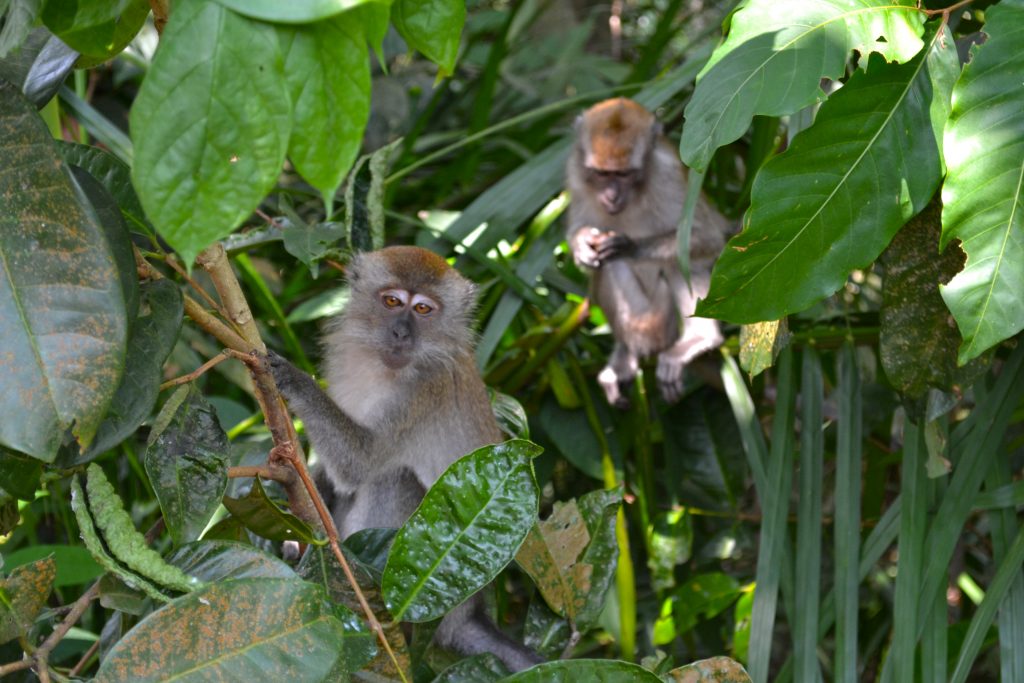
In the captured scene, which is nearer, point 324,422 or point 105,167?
point 105,167

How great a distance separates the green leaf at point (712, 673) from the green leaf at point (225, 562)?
26.1 inches

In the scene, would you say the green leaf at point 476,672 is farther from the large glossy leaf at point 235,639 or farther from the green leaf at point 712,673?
the large glossy leaf at point 235,639

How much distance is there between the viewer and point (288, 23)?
0.95m

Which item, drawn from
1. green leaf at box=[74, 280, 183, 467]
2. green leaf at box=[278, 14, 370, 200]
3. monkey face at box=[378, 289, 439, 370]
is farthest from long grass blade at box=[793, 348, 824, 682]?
green leaf at box=[278, 14, 370, 200]

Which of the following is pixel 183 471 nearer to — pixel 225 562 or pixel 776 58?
pixel 225 562

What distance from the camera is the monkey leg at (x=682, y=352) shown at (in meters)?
4.04

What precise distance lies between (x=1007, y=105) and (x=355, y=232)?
1.63 m

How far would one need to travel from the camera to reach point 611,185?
15.7ft

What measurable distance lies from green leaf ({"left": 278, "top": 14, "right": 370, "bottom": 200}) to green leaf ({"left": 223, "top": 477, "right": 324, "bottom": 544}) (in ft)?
2.60

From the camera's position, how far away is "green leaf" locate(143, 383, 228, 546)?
63.2 inches

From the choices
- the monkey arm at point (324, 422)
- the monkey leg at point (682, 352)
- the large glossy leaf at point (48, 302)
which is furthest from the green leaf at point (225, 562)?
the monkey leg at point (682, 352)

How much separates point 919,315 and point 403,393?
1.54 metres

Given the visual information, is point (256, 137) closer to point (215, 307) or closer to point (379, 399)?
point (215, 307)

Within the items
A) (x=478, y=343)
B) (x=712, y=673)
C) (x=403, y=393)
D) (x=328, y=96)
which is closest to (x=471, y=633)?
(x=403, y=393)
